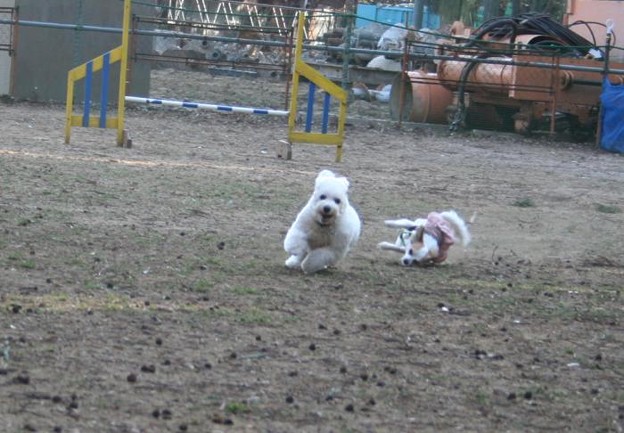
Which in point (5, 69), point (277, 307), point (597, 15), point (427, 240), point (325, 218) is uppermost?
point (597, 15)

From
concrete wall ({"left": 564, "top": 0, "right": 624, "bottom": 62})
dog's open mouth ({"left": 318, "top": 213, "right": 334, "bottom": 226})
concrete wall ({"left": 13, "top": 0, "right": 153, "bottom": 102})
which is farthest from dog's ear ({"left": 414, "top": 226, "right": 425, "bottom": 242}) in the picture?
concrete wall ({"left": 564, "top": 0, "right": 624, "bottom": 62})

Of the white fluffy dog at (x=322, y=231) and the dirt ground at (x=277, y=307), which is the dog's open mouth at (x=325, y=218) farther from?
the dirt ground at (x=277, y=307)

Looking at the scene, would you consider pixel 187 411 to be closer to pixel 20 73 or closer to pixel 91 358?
pixel 91 358

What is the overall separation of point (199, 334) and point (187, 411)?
137 centimetres

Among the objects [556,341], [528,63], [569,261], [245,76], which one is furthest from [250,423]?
[245,76]

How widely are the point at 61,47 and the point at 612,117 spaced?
10.5 m

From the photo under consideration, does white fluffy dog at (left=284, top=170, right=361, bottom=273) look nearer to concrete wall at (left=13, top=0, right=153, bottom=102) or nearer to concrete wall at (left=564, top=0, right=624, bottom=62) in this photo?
concrete wall at (left=13, top=0, right=153, bottom=102)

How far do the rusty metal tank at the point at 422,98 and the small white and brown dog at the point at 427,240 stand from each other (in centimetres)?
1386

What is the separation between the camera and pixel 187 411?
498 cm

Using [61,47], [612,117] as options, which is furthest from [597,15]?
[61,47]

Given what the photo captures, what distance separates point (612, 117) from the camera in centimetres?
2152

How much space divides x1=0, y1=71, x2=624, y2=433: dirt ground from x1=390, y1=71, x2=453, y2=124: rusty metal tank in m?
8.58

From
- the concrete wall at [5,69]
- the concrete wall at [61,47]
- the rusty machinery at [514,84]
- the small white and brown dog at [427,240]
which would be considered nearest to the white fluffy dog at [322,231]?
the small white and brown dog at [427,240]

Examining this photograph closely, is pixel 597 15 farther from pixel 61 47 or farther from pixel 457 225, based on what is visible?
pixel 457 225
